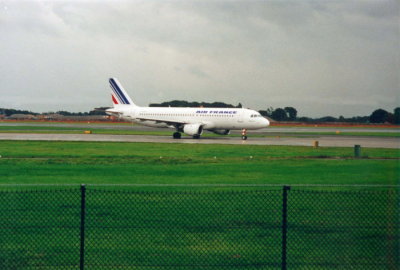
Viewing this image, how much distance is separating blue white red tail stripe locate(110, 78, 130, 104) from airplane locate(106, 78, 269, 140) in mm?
3488

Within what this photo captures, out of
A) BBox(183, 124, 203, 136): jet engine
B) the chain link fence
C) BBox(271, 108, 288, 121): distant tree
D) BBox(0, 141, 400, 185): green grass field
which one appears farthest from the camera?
BBox(271, 108, 288, 121): distant tree

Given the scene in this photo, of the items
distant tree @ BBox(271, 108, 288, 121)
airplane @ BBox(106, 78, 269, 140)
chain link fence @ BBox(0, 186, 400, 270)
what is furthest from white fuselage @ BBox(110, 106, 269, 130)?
distant tree @ BBox(271, 108, 288, 121)

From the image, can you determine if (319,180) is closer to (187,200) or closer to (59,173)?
(187,200)

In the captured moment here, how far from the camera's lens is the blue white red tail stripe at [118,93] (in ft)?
202

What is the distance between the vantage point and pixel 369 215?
11.1 metres

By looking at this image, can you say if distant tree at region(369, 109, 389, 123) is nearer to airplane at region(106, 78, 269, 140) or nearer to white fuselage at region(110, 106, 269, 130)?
airplane at region(106, 78, 269, 140)

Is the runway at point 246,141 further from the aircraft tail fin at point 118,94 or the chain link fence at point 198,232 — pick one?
the chain link fence at point 198,232

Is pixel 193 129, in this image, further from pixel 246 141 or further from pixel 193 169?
pixel 193 169

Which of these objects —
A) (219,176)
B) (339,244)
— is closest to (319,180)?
(219,176)

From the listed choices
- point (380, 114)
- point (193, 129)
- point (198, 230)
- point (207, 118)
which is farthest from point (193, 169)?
point (207, 118)

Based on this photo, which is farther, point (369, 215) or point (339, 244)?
point (369, 215)

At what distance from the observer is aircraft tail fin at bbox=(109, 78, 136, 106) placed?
6157 centimetres

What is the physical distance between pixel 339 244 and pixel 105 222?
16.0 ft

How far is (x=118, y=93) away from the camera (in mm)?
62156
